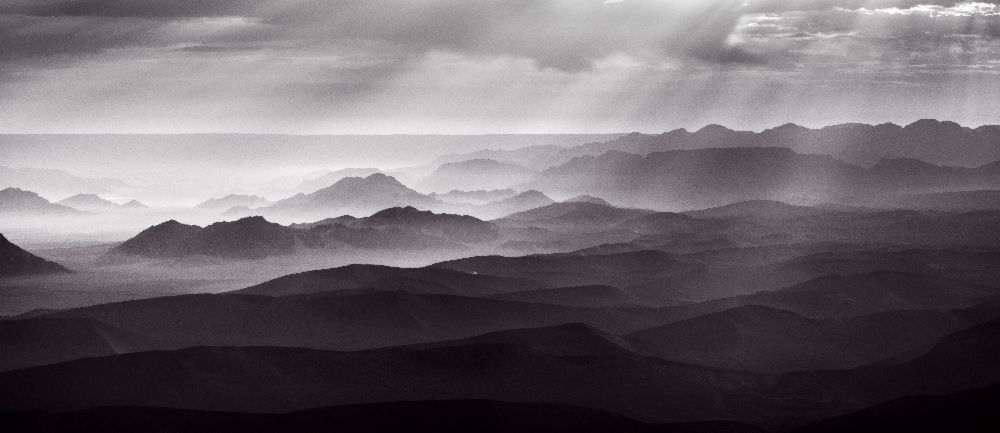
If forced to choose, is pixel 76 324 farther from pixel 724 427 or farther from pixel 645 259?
pixel 645 259

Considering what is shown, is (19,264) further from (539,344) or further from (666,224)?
(666,224)

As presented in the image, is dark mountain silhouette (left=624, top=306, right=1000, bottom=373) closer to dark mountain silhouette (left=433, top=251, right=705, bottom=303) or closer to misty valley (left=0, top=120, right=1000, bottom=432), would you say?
misty valley (left=0, top=120, right=1000, bottom=432)

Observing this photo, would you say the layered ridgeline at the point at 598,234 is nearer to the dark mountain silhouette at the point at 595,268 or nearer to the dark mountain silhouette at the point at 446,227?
the dark mountain silhouette at the point at 446,227

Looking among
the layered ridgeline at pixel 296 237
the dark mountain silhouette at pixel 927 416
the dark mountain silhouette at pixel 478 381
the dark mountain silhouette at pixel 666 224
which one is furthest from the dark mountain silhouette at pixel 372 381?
the layered ridgeline at pixel 296 237

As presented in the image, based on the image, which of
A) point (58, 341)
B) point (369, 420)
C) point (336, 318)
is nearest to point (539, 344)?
point (369, 420)

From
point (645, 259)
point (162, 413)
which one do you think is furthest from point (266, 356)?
point (645, 259)

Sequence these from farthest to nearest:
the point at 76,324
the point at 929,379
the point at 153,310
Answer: the point at 153,310 → the point at 76,324 → the point at 929,379
